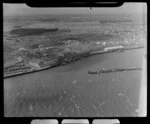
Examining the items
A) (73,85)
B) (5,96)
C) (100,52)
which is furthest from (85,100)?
(5,96)

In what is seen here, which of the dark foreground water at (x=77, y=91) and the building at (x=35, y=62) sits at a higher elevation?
the building at (x=35, y=62)

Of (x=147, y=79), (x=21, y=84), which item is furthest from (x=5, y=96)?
(x=147, y=79)

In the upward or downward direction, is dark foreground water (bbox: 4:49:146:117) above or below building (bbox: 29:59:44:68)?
below

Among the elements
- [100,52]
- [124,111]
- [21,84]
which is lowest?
[124,111]

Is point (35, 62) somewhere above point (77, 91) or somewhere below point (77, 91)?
above

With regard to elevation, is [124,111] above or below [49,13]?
below

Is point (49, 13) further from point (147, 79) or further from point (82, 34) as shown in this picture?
point (147, 79)
